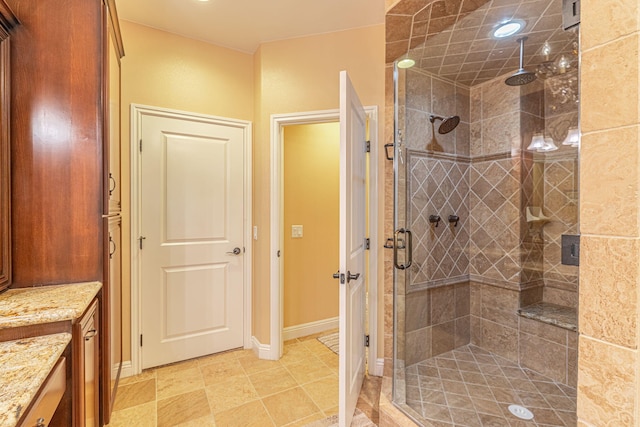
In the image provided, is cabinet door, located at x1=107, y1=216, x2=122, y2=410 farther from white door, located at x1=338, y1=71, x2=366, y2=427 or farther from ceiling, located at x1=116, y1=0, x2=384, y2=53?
ceiling, located at x1=116, y1=0, x2=384, y2=53

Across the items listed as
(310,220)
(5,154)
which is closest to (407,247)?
(310,220)

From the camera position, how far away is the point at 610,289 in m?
0.69

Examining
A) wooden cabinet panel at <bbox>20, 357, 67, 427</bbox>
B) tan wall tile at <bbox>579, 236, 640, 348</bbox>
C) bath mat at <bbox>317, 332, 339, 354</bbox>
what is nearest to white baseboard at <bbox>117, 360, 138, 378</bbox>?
wooden cabinet panel at <bbox>20, 357, 67, 427</bbox>

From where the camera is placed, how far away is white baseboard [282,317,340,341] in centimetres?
292

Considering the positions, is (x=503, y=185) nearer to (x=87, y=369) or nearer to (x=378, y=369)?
(x=378, y=369)

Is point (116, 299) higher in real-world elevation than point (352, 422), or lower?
higher

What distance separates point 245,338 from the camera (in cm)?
270

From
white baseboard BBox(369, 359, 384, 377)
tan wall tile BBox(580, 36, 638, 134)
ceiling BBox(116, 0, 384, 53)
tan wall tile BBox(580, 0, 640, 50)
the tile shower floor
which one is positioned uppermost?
ceiling BBox(116, 0, 384, 53)

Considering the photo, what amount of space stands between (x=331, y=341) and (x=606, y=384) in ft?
7.90

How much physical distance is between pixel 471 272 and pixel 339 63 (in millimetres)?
2006

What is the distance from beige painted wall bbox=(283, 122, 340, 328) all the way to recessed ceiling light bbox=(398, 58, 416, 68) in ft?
3.55

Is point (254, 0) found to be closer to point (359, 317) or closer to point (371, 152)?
point (371, 152)

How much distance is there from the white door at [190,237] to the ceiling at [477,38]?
1.60 meters

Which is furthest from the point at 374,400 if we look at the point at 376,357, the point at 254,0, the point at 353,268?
the point at 254,0
